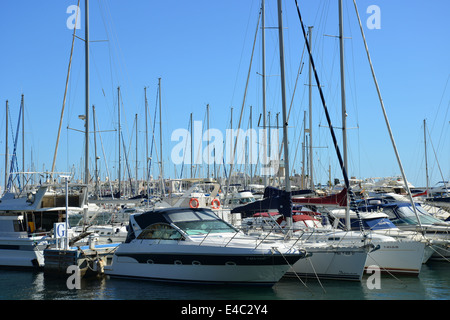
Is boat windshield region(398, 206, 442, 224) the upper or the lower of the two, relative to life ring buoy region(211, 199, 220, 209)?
lower

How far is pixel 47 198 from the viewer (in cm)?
2389

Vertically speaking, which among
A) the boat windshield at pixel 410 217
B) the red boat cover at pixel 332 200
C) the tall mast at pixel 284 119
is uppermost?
the tall mast at pixel 284 119

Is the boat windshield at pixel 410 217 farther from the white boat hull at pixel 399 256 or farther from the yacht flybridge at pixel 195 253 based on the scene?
the yacht flybridge at pixel 195 253

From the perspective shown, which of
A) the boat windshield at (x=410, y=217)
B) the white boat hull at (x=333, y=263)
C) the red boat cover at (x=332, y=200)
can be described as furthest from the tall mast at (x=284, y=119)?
the boat windshield at (x=410, y=217)

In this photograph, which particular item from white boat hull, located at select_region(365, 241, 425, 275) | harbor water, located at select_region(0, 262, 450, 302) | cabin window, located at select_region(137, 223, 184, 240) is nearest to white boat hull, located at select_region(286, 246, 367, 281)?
harbor water, located at select_region(0, 262, 450, 302)

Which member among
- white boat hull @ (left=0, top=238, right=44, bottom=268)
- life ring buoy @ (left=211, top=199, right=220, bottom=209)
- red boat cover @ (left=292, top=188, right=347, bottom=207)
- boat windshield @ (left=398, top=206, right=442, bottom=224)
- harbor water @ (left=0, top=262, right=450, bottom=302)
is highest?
red boat cover @ (left=292, top=188, right=347, bottom=207)

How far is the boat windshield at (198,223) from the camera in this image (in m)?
18.6

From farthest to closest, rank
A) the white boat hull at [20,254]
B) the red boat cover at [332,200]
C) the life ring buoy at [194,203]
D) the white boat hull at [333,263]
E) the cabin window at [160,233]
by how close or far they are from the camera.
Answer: the white boat hull at [20,254], the red boat cover at [332,200], the life ring buoy at [194,203], the cabin window at [160,233], the white boat hull at [333,263]

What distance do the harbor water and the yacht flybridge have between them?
1.21ft

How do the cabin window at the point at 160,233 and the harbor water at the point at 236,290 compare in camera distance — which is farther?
the cabin window at the point at 160,233

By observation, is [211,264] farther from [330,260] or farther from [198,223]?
[330,260]

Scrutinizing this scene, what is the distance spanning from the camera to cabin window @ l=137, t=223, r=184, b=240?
720 inches

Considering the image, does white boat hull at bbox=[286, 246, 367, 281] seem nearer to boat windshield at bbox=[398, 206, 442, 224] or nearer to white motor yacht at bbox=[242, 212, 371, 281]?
white motor yacht at bbox=[242, 212, 371, 281]
